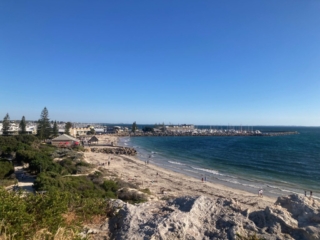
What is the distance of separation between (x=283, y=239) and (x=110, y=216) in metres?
4.90

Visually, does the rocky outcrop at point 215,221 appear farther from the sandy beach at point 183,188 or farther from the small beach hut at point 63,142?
the small beach hut at point 63,142

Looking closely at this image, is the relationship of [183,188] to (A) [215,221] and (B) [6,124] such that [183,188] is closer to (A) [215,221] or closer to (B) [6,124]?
(A) [215,221]

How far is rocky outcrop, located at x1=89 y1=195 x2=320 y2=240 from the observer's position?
230 inches

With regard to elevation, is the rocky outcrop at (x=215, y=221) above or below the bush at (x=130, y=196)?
above

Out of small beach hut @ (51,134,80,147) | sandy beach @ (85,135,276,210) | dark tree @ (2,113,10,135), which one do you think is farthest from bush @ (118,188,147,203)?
dark tree @ (2,113,10,135)

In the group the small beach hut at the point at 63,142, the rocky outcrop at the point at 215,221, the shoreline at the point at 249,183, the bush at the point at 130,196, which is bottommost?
the shoreline at the point at 249,183

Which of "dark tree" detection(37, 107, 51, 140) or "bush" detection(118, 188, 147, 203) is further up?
"dark tree" detection(37, 107, 51, 140)

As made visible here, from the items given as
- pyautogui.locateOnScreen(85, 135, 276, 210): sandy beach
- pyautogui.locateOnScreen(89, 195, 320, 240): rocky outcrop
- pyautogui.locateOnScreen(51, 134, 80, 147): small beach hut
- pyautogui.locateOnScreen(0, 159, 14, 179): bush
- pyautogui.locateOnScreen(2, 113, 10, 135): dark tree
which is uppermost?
pyautogui.locateOnScreen(2, 113, 10, 135): dark tree

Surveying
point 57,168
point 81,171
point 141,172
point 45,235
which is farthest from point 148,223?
point 141,172

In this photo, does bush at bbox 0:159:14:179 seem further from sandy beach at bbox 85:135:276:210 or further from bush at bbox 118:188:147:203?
bush at bbox 118:188:147:203

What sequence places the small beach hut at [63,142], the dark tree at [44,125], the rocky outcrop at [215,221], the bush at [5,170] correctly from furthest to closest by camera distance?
the dark tree at [44,125], the small beach hut at [63,142], the bush at [5,170], the rocky outcrop at [215,221]

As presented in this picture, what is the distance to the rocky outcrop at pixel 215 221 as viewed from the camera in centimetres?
584

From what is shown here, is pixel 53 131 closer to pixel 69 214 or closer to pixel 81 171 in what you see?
pixel 81 171

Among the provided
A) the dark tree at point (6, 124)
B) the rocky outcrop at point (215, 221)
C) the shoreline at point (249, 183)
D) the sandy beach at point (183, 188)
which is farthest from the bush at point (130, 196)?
the dark tree at point (6, 124)
